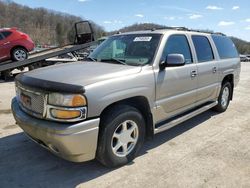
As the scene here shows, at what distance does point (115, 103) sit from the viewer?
3531 mm

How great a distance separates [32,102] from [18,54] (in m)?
9.67

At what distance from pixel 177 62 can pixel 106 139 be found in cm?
159

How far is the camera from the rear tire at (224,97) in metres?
6.28

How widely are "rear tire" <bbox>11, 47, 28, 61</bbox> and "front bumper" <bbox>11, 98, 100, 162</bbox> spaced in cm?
964

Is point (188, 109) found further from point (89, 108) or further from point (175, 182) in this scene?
point (89, 108)

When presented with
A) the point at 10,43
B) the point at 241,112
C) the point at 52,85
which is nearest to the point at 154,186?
the point at 52,85

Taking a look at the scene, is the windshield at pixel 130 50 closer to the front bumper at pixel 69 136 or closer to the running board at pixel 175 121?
the running board at pixel 175 121

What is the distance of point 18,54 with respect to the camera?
12219mm

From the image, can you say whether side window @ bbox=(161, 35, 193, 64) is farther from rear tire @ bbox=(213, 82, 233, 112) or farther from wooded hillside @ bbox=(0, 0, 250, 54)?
wooded hillside @ bbox=(0, 0, 250, 54)

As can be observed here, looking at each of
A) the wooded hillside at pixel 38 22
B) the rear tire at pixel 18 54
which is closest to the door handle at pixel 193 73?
the rear tire at pixel 18 54

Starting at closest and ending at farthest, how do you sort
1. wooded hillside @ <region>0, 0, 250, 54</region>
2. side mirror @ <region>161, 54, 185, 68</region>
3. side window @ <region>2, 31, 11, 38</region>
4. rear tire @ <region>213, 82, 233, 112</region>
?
side mirror @ <region>161, 54, 185, 68</region>
rear tire @ <region>213, 82, 233, 112</region>
side window @ <region>2, 31, 11, 38</region>
wooded hillside @ <region>0, 0, 250, 54</region>

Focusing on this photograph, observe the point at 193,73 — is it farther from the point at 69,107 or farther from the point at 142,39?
the point at 69,107

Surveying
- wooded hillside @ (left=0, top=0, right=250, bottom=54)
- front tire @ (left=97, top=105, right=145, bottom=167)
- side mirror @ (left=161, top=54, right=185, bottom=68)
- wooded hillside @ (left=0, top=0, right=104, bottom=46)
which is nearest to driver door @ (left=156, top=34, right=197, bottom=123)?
side mirror @ (left=161, top=54, right=185, bottom=68)

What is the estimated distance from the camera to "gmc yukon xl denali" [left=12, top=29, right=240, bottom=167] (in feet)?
10.2
